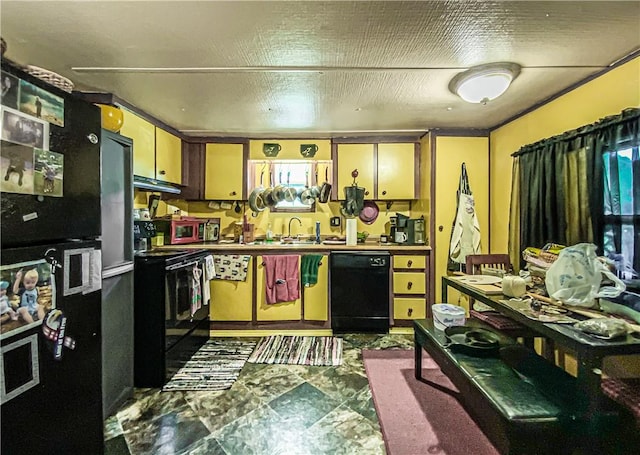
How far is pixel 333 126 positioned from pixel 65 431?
10.2ft

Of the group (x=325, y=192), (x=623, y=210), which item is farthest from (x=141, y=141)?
(x=623, y=210)

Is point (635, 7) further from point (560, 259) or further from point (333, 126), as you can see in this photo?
point (333, 126)

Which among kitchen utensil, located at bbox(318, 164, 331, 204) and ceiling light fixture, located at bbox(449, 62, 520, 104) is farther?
kitchen utensil, located at bbox(318, 164, 331, 204)

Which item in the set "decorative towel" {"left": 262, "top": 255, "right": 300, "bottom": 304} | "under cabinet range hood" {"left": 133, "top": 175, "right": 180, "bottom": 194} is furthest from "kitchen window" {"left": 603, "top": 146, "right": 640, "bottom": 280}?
"under cabinet range hood" {"left": 133, "top": 175, "right": 180, "bottom": 194}

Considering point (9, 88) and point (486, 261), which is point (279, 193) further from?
point (9, 88)

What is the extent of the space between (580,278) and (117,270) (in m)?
2.71

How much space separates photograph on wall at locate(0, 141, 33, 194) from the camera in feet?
3.33

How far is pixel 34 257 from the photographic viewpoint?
3.69 feet

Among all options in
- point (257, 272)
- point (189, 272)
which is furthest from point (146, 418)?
point (257, 272)

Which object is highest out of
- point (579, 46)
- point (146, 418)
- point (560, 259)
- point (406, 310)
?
point (579, 46)

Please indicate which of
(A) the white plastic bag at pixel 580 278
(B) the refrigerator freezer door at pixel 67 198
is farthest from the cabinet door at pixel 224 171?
(A) the white plastic bag at pixel 580 278

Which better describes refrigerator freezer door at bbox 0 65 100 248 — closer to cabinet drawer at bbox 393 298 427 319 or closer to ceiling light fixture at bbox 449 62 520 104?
ceiling light fixture at bbox 449 62 520 104

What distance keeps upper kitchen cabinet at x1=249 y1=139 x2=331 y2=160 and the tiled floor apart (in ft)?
8.05

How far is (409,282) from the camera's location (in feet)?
11.3
